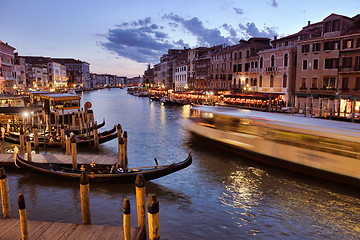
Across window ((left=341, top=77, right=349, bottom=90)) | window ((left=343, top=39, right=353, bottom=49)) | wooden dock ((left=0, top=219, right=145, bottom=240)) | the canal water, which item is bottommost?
the canal water

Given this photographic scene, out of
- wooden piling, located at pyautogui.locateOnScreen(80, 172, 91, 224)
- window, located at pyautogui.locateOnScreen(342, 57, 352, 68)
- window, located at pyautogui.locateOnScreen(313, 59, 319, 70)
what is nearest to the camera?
wooden piling, located at pyautogui.locateOnScreen(80, 172, 91, 224)

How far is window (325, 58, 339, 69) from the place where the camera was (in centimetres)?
2715

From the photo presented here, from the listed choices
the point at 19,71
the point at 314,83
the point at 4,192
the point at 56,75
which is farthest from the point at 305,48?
the point at 56,75

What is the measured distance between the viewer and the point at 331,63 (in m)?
27.7

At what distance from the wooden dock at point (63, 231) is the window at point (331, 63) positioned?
27955mm

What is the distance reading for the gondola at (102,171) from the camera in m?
10.4

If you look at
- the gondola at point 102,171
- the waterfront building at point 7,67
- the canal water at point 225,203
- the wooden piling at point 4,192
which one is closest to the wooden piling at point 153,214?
the canal water at point 225,203

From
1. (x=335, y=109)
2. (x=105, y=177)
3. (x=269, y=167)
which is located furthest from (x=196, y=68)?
(x=105, y=177)

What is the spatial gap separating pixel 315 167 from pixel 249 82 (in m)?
29.9

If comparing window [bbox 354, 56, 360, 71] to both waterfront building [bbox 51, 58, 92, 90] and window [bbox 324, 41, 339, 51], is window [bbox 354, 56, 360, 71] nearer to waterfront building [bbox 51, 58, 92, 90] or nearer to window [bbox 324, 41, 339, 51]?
window [bbox 324, 41, 339, 51]

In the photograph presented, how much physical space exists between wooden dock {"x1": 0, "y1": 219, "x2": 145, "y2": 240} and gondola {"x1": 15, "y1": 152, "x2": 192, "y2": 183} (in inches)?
148

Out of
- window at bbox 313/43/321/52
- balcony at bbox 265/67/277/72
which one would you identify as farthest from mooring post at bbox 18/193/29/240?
balcony at bbox 265/67/277/72

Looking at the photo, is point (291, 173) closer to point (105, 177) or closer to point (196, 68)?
point (105, 177)

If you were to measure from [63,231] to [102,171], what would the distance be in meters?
4.50
